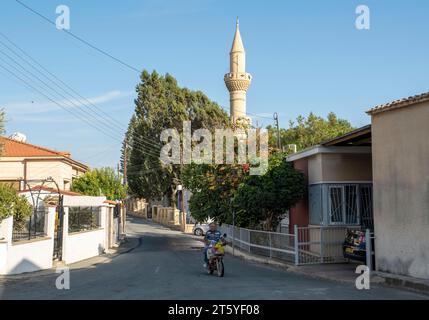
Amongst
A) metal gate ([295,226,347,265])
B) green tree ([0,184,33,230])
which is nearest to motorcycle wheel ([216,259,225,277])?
metal gate ([295,226,347,265])

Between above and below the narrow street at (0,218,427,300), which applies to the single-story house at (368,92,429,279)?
above

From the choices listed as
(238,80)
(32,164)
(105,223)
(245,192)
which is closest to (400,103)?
(245,192)

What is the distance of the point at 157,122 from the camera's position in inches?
2303

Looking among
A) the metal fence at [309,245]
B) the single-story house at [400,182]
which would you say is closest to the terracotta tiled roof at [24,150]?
the metal fence at [309,245]

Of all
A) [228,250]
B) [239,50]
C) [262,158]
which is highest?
[239,50]

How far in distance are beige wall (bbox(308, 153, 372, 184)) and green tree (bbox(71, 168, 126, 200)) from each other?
25.1m

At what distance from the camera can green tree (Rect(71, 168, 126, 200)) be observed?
43.4m

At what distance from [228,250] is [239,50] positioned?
4034 cm

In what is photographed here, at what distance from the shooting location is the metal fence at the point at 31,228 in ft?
58.0

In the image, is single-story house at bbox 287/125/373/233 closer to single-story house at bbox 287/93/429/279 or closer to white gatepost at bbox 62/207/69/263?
single-story house at bbox 287/93/429/279

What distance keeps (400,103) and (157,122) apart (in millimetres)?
46277

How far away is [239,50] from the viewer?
6353 centimetres
